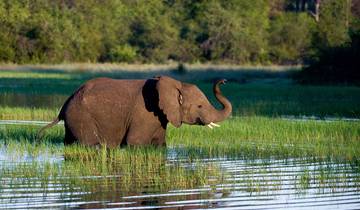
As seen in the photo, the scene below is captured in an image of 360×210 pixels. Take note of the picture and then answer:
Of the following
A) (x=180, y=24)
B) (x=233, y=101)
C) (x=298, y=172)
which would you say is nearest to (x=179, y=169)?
(x=298, y=172)

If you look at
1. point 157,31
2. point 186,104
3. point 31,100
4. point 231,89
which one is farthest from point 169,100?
point 157,31

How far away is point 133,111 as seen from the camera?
1627cm

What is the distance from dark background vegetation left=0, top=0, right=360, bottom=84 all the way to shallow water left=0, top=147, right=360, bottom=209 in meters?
38.1

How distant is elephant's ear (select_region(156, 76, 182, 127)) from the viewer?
52.8 feet

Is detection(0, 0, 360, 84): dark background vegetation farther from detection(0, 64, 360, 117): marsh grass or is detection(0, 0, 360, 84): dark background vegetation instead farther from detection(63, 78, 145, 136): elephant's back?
detection(63, 78, 145, 136): elephant's back

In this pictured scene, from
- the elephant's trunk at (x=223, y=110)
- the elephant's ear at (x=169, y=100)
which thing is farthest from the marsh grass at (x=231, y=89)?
the elephant's trunk at (x=223, y=110)

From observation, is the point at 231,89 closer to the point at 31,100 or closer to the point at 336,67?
the point at 336,67

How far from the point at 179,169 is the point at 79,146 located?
2806 millimetres

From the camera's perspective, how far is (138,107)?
16.3 meters

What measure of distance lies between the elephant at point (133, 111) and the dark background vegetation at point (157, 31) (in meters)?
35.2

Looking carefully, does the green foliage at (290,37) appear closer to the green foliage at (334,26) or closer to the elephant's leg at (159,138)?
the green foliage at (334,26)

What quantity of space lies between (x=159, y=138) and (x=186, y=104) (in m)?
0.70

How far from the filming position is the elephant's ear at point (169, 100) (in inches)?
634

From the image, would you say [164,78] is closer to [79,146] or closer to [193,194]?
[79,146]
